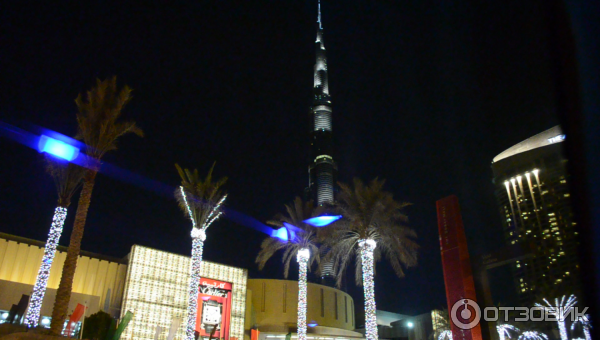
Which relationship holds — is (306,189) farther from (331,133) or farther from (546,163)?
(546,163)

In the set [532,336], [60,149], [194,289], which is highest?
[60,149]

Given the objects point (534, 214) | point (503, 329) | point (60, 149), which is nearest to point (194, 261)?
point (60, 149)

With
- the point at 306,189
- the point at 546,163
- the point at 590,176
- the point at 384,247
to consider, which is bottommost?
the point at 590,176

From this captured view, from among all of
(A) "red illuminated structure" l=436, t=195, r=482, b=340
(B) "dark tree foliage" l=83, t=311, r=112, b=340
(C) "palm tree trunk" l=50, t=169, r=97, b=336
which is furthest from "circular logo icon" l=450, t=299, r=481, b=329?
(C) "palm tree trunk" l=50, t=169, r=97, b=336

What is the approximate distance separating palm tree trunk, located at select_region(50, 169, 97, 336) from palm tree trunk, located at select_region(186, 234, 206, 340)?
853 centimetres

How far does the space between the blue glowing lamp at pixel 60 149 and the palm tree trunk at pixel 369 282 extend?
1867 centimetres

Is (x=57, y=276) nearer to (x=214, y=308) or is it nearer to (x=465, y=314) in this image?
(x=214, y=308)

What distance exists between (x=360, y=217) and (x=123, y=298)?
63.5 ft

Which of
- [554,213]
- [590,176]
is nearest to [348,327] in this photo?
[554,213]

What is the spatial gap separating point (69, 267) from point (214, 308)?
20.0m

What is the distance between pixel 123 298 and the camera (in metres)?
36.3

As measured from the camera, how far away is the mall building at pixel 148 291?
A: 33375 mm

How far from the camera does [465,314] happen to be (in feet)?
93.0

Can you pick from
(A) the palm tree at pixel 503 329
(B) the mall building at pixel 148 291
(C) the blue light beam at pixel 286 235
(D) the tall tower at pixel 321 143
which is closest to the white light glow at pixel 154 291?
(B) the mall building at pixel 148 291
